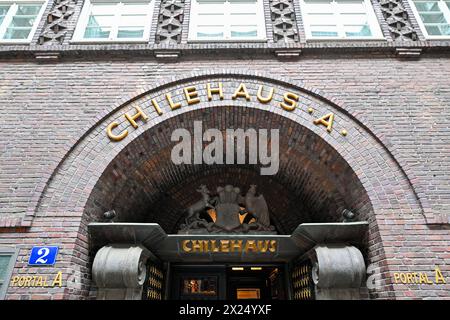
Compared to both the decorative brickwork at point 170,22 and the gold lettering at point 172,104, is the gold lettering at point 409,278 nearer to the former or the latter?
the gold lettering at point 172,104

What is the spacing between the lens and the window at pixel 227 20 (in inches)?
269

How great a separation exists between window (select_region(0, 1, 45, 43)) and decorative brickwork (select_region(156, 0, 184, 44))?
9.40 feet

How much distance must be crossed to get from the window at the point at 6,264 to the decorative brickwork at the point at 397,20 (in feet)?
27.9

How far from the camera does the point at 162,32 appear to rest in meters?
6.75

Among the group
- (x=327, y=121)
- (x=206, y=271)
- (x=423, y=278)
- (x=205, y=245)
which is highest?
(x=327, y=121)

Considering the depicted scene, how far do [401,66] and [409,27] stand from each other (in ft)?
4.02

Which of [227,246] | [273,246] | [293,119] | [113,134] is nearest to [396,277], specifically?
[273,246]

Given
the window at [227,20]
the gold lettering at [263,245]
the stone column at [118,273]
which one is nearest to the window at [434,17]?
the window at [227,20]

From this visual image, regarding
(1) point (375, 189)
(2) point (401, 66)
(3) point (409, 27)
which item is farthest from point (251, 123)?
(3) point (409, 27)

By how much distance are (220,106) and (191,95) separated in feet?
2.08

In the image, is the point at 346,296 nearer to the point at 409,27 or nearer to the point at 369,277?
the point at 369,277

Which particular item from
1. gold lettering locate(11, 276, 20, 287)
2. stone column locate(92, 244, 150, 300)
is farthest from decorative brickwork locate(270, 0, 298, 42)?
gold lettering locate(11, 276, 20, 287)

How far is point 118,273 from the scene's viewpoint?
4.82 m

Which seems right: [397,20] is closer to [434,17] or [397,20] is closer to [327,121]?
[434,17]
